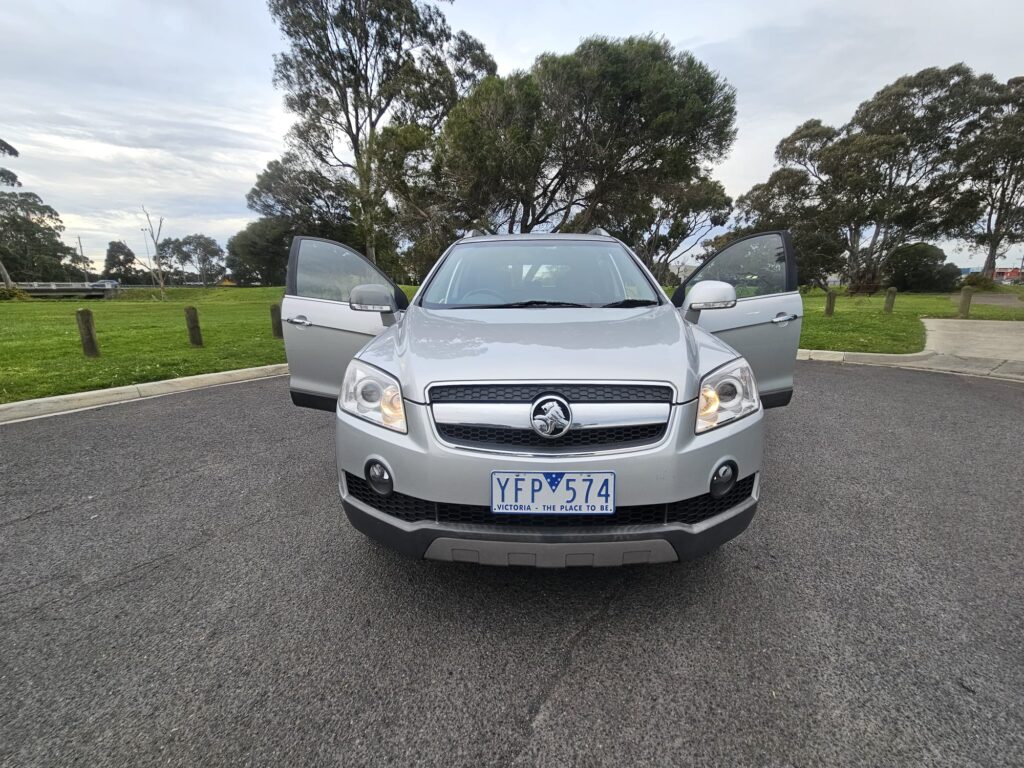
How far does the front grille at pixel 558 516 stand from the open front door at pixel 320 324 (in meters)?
1.46

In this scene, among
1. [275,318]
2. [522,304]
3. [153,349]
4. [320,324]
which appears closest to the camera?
[522,304]

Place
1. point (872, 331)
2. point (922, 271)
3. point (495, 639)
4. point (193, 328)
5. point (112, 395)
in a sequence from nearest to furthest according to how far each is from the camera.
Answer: point (495, 639) < point (112, 395) < point (193, 328) < point (872, 331) < point (922, 271)

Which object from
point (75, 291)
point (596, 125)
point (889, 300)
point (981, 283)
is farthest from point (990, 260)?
point (75, 291)

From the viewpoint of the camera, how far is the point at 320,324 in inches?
124

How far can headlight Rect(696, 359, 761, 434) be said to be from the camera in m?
1.79

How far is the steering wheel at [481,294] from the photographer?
2.68 meters

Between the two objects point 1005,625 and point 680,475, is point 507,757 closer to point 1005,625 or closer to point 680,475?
point 680,475

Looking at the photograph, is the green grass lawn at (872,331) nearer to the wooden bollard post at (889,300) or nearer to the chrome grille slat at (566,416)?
the wooden bollard post at (889,300)

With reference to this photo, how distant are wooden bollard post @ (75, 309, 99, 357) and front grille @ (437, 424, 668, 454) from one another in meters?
7.87

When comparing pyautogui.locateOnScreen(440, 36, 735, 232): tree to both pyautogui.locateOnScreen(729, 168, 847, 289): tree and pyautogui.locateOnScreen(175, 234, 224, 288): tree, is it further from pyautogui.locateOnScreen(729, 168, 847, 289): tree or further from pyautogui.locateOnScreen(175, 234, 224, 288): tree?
pyautogui.locateOnScreen(175, 234, 224, 288): tree

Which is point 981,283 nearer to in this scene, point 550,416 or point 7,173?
point 550,416

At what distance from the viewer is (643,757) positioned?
4.32ft

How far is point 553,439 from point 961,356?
8.49 metres

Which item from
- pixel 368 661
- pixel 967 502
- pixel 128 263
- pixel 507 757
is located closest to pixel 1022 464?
pixel 967 502
